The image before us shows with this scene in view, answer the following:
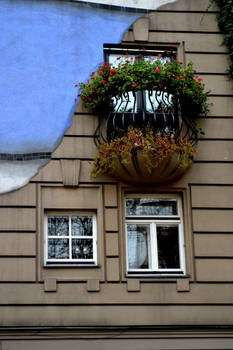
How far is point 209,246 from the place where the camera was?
14.0 m

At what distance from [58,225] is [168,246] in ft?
7.77

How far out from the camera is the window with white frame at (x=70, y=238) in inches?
547

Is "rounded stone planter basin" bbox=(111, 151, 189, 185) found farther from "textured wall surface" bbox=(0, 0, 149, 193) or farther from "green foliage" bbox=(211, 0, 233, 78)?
"green foliage" bbox=(211, 0, 233, 78)

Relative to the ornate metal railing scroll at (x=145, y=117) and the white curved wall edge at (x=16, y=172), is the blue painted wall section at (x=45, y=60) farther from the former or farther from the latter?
the ornate metal railing scroll at (x=145, y=117)

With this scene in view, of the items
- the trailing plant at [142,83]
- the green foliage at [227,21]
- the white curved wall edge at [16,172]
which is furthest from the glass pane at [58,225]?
the green foliage at [227,21]

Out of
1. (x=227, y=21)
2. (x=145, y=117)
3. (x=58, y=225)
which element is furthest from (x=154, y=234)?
(x=227, y=21)

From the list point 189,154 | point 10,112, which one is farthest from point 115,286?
point 10,112

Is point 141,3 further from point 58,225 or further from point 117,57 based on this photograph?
point 58,225

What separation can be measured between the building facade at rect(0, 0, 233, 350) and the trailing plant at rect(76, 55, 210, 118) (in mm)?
423

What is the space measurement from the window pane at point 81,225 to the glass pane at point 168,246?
149 centimetres

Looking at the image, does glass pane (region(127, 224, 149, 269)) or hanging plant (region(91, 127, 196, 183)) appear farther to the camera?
glass pane (region(127, 224, 149, 269))

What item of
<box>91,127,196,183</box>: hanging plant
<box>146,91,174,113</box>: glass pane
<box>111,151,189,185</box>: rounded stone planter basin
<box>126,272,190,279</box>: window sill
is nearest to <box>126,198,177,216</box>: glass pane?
<box>111,151,189,185</box>: rounded stone planter basin

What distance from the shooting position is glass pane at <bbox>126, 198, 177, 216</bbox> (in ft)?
47.4

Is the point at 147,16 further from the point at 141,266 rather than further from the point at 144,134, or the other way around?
the point at 141,266
